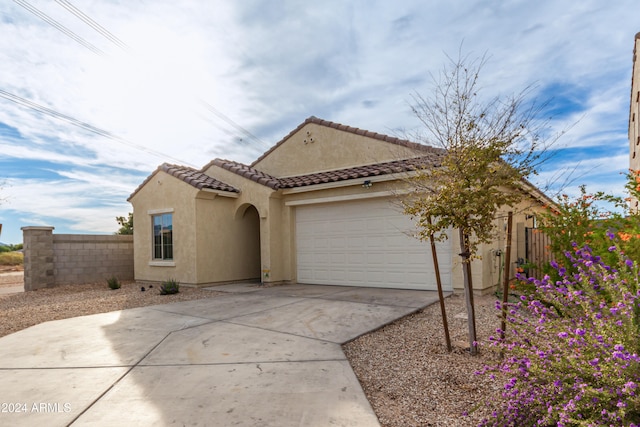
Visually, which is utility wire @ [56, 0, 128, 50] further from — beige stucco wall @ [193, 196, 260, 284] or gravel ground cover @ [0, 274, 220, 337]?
gravel ground cover @ [0, 274, 220, 337]

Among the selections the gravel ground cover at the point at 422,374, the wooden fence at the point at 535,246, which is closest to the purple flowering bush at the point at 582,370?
the gravel ground cover at the point at 422,374

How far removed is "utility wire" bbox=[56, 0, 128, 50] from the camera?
13.1 meters

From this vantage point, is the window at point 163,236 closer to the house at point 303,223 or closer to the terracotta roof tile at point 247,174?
the house at point 303,223

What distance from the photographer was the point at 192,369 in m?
4.21

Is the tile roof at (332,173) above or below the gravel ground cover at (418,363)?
above

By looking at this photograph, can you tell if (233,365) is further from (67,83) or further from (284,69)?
(67,83)

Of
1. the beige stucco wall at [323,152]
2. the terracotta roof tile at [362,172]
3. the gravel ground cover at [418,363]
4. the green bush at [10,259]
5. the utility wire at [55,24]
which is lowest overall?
the green bush at [10,259]

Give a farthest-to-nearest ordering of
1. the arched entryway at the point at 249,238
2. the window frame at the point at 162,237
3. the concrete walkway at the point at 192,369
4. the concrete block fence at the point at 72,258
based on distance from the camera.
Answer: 1. the arched entryway at the point at 249,238
2. the window frame at the point at 162,237
3. the concrete block fence at the point at 72,258
4. the concrete walkway at the point at 192,369

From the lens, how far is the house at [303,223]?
10.3m

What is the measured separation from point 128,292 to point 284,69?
30.9 ft

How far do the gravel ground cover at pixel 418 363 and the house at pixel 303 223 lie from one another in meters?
2.40

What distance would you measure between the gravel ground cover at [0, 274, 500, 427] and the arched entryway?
16.2 ft

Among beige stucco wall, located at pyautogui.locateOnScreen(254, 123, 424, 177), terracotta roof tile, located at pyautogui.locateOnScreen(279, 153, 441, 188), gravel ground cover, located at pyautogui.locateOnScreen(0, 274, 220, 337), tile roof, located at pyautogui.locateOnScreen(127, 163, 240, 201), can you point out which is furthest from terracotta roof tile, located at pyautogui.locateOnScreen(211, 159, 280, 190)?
gravel ground cover, located at pyautogui.locateOnScreen(0, 274, 220, 337)

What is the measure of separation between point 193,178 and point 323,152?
4.95m
